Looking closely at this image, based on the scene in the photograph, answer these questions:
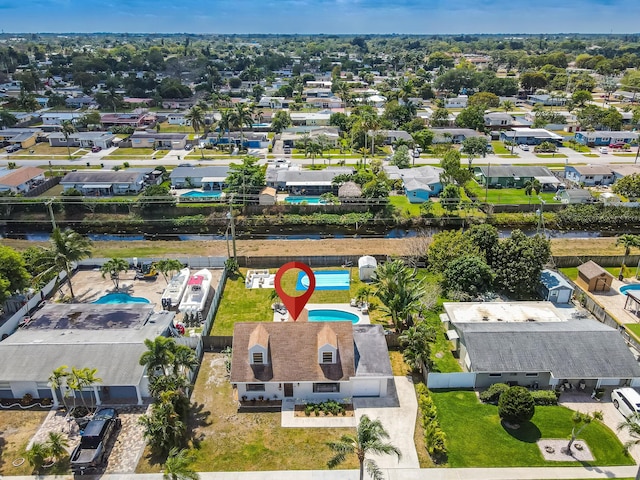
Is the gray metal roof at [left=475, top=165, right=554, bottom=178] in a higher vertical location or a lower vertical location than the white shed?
higher

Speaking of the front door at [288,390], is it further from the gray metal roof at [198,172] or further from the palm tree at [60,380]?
the gray metal roof at [198,172]

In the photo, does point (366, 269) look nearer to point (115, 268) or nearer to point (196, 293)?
point (196, 293)

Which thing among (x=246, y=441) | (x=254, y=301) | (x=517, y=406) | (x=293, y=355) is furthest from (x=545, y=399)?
(x=254, y=301)

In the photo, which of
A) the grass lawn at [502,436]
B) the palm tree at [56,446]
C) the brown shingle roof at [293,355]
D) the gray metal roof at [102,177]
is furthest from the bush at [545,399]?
the gray metal roof at [102,177]

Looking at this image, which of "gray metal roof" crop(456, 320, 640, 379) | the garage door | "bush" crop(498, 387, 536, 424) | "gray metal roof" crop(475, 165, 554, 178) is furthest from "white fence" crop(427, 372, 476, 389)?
"gray metal roof" crop(475, 165, 554, 178)

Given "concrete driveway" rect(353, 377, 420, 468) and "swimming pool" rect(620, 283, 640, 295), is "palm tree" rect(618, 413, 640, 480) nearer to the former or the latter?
"concrete driveway" rect(353, 377, 420, 468)

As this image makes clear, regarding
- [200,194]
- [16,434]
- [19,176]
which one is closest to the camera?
[16,434]

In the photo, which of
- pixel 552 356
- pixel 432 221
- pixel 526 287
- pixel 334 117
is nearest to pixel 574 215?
pixel 432 221
